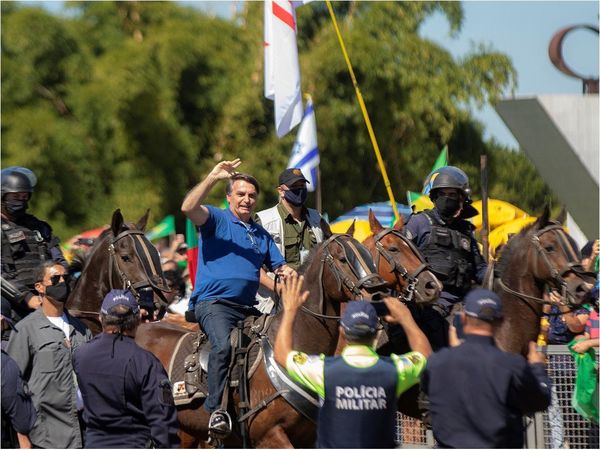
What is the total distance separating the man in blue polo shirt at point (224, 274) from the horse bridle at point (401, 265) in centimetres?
108

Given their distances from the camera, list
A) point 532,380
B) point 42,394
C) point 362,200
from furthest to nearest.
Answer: point 362,200 < point 42,394 < point 532,380

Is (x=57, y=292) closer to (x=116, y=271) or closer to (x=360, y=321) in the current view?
(x=116, y=271)

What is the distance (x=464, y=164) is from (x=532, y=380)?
26.1 m

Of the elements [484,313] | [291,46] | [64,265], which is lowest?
[484,313]

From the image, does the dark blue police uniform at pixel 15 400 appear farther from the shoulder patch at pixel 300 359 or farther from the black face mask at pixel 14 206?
the shoulder patch at pixel 300 359

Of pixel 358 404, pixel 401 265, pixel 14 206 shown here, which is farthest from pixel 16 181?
pixel 358 404

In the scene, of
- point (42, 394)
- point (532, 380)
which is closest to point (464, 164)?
point (42, 394)

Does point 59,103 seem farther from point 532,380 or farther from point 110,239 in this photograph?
point 532,380

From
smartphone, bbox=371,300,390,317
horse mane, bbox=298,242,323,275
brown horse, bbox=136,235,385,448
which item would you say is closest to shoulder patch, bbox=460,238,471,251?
smartphone, bbox=371,300,390,317

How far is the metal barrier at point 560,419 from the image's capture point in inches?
493

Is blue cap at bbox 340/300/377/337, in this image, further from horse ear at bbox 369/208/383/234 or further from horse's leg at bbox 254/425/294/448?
horse ear at bbox 369/208/383/234

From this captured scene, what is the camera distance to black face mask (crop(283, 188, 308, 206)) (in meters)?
12.1

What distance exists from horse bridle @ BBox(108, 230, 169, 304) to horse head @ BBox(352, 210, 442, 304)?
1949mm

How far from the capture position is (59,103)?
36.7 metres
